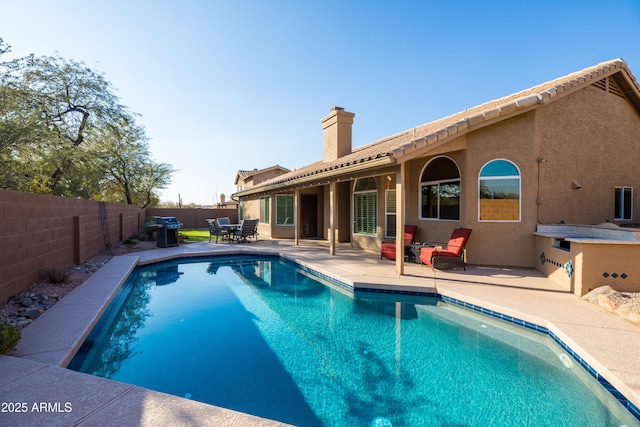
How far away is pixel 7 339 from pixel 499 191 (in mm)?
10494

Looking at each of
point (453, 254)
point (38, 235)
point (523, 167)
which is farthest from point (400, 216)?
point (38, 235)

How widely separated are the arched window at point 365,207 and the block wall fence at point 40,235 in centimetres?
986

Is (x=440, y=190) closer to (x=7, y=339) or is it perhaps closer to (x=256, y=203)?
(x=7, y=339)

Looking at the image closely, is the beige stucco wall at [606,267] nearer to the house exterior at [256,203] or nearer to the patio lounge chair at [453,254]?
the patio lounge chair at [453,254]

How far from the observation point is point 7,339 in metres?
3.72

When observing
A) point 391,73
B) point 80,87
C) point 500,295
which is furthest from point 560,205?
point 80,87

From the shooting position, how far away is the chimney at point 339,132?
16188 millimetres

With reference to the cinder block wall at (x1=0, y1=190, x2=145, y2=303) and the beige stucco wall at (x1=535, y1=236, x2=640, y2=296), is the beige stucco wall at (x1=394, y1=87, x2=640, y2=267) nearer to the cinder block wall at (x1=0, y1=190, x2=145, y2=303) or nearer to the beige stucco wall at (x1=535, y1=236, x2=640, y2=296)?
the beige stucco wall at (x1=535, y1=236, x2=640, y2=296)

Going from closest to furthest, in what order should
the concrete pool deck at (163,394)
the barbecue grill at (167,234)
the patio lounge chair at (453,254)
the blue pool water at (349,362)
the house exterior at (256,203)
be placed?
the concrete pool deck at (163,394) < the blue pool water at (349,362) < the patio lounge chair at (453,254) < the barbecue grill at (167,234) < the house exterior at (256,203)

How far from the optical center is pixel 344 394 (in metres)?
3.69

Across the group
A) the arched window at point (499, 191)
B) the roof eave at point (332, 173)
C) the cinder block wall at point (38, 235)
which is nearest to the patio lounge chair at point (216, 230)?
the roof eave at point (332, 173)

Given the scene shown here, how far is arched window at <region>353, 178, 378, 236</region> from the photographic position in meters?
13.0

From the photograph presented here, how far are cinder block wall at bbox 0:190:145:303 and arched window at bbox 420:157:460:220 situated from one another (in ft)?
33.5

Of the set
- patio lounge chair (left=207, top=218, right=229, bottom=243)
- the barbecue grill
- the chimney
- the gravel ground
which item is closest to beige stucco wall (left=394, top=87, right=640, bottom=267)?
the chimney
